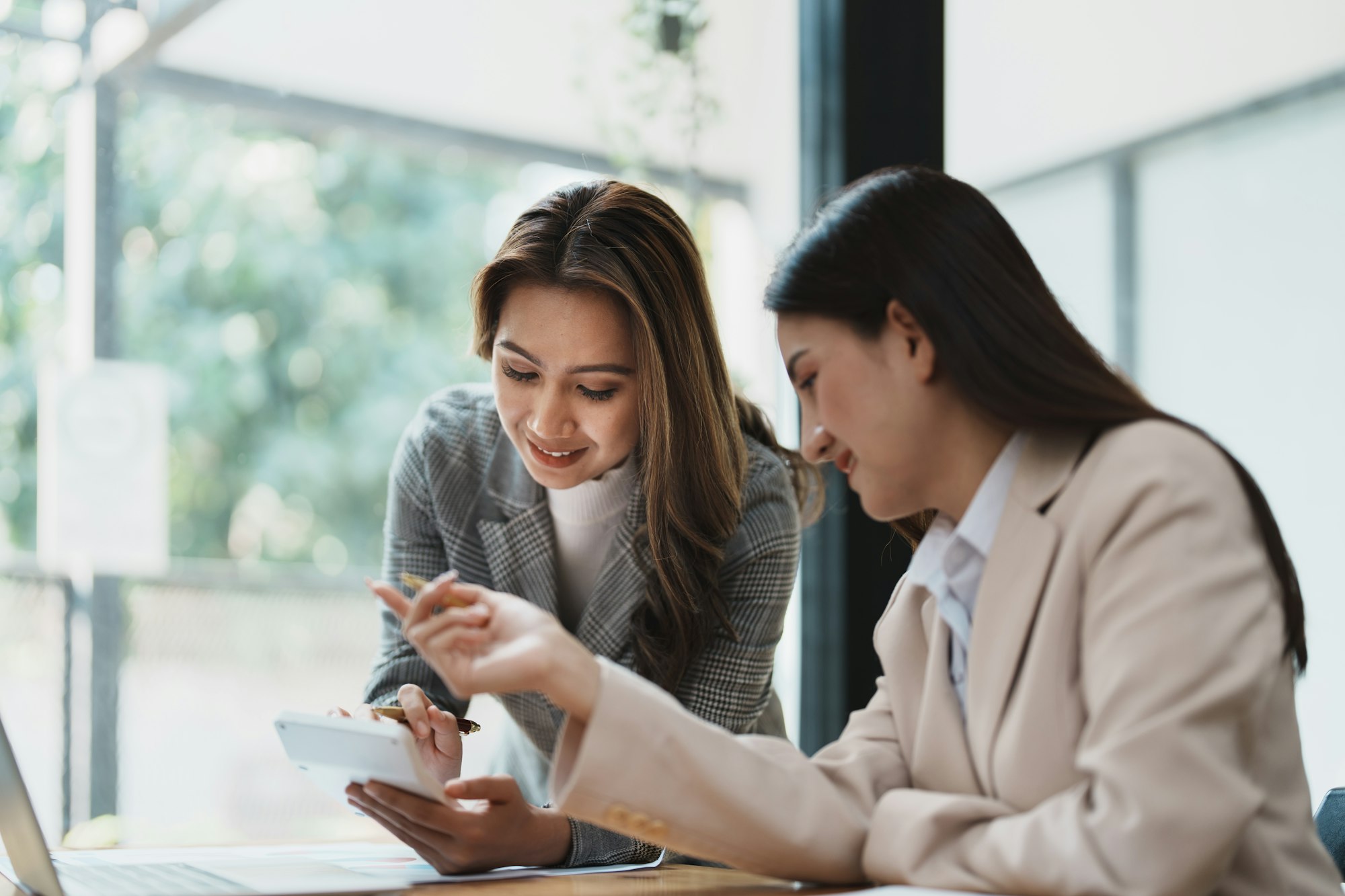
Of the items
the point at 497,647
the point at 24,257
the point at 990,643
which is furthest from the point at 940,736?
the point at 24,257

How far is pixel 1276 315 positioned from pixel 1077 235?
1.53 feet

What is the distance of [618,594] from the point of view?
1.69m

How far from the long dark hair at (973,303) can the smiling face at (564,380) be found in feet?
1.50

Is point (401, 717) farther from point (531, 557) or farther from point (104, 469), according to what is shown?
point (104, 469)

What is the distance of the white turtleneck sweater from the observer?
175cm

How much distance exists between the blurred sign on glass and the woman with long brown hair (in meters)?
1.00

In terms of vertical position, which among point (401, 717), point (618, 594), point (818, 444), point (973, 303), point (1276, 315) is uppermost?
point (1276, 315)

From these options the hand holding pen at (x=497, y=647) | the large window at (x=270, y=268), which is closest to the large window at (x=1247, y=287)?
the large window at (x=270, y=268)

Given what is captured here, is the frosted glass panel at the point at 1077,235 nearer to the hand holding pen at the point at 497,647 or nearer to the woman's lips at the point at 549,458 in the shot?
the woman's lips at the point at 549,458

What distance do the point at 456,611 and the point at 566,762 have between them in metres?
0.16

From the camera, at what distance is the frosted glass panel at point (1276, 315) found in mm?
2441

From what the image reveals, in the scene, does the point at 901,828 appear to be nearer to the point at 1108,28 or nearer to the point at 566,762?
the point at 566,762

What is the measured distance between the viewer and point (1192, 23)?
260 cm

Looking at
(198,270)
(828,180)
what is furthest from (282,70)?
(828,180)
